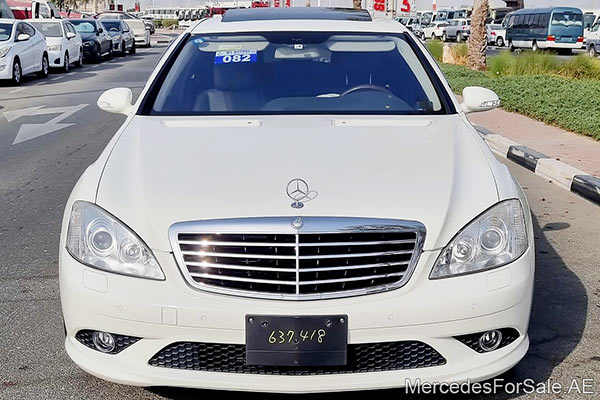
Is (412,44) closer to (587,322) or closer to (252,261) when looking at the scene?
(587,322)

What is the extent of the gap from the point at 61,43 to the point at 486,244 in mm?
22529

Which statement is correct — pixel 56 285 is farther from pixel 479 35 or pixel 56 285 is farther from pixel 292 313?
pixel 479 35

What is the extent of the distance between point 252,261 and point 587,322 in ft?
7.45

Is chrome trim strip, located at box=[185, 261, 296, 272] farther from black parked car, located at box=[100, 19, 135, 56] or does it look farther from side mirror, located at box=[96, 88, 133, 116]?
black parked car, located at box=[100, 19, 135, 56]

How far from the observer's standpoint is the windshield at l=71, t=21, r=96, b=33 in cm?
3094

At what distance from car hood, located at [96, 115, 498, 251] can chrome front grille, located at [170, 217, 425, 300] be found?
0.17 feet

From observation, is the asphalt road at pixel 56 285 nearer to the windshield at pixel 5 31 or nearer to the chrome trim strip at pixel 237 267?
the chrome trim strip at pixel 237 267

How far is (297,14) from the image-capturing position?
550 centimetres

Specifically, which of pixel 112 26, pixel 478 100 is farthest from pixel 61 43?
pixel 478 100

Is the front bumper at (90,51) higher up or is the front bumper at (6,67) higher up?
the front bumper at (6,67)

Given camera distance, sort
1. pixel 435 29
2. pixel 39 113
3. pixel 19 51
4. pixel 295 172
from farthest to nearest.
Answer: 1. pixel 435 29
2. pixel 19 51
3. pixel 39 113
4. pixel 295 172

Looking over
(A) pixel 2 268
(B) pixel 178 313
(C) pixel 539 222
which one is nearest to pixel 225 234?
(B) pixel 178 313

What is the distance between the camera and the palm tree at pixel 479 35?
68.0 ft

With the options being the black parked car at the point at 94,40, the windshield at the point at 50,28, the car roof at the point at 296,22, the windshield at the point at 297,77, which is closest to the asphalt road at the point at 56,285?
the windshield at the point at 297,77
